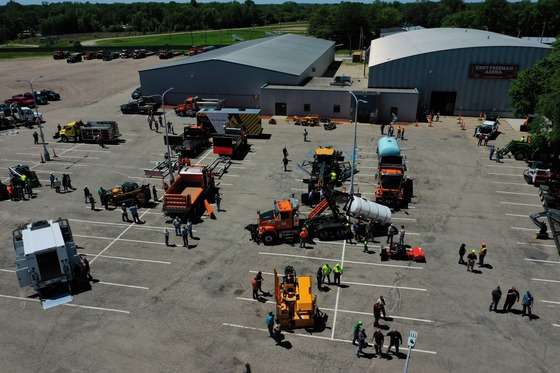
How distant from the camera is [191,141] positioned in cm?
4303

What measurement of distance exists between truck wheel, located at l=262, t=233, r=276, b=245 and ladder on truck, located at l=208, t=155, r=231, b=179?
40.9ft

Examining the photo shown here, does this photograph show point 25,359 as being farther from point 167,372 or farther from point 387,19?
point 387,19

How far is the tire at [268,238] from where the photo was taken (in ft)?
88.2

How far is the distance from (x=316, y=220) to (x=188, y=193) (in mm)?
10368

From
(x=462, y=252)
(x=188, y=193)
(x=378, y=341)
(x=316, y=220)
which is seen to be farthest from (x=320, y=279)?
(x=188, y=193)

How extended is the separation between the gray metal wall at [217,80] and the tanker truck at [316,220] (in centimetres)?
3365

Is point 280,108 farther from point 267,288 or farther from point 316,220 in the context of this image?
point 267,288

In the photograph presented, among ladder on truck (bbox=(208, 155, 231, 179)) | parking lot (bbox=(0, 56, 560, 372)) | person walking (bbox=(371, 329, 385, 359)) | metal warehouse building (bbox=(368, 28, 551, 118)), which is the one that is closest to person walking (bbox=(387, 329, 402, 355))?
person walking (bbox=(371, 329, 385, 359))

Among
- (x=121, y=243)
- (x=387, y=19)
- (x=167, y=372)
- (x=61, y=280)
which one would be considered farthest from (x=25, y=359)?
(x=387, y=19)

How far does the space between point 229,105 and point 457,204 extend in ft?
121

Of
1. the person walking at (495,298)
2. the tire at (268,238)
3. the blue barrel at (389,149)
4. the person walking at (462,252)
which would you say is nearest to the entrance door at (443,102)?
the blue barrel at (389,149)

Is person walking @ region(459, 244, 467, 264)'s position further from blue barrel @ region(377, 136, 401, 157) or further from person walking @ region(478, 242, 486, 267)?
blue barrel @ region(377, 136, 401, 157)

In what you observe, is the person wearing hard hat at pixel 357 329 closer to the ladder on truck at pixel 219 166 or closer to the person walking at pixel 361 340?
the person walking at pixel 361 340

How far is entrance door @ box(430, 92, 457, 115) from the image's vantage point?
55.9 metres
